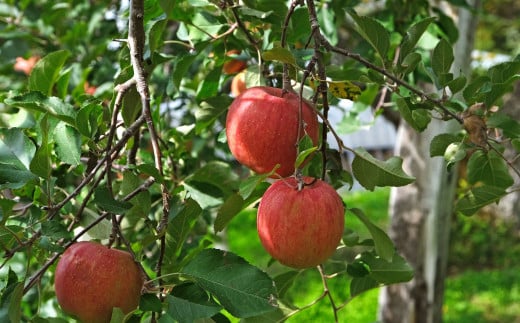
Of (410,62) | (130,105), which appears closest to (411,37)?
(410,62)

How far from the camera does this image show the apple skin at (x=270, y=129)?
0.75 meters

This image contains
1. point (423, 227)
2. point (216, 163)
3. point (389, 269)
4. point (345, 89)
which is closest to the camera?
point (345, 89)

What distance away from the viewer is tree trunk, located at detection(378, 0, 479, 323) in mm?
A: 2107

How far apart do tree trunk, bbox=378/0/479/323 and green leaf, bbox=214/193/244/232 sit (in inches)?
53.6

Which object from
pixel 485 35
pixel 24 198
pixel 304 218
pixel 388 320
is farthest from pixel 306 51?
pixel 485 35

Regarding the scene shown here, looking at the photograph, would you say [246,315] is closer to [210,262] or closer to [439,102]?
[210,262]

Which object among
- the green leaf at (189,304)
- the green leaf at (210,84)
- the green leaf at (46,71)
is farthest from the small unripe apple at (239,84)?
the green leaf at (189,304)

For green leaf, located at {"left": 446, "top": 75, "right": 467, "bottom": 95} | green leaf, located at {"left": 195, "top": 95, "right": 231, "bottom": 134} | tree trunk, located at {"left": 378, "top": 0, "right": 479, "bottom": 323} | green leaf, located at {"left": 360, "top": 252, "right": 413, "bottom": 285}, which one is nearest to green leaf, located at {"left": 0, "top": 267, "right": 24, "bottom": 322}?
green leaf, located at {"left": 195, "top": 95, "right": 231, "bottom": 134}

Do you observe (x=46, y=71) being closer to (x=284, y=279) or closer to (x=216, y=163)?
(x=216, y=163)

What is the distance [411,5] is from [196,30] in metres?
0.53

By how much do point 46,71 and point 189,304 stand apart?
1.39ft

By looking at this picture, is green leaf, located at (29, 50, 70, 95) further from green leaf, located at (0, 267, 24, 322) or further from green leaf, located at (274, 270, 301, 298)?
green leaf, located at (274, 270, 301, 298)

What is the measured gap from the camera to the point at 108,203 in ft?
2.46

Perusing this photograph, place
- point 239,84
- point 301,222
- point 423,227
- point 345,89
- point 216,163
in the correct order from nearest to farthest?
point 301,222, point 345,89, point 216,163, point 239,84, point 423,227
